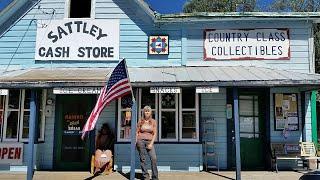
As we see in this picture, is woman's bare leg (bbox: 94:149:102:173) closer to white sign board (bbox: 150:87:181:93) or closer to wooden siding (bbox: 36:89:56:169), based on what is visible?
wooden siding (bbox: 36:89:56:169)

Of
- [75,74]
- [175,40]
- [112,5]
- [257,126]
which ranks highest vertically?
[112,5]

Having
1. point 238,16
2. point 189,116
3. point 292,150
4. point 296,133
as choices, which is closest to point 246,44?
point 238,16

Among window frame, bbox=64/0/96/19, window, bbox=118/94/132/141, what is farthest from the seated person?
window frame, bbox=64/0/96/19

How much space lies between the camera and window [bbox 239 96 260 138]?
12.3m

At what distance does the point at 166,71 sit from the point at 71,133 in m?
3.37

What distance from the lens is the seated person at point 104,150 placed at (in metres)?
11.5

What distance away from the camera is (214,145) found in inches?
472

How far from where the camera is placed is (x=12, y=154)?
12.0 metres

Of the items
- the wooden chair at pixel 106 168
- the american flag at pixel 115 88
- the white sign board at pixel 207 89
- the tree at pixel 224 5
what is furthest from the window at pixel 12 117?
the tree at pixel 224 5

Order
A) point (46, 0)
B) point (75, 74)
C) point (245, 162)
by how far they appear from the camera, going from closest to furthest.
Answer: point (75, 74), point (245, 162), point (46, 0)

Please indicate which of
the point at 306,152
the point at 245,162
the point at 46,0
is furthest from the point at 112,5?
the point at 306,152

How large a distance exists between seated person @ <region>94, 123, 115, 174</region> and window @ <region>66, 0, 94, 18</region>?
3.61 meters

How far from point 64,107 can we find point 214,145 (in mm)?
4544

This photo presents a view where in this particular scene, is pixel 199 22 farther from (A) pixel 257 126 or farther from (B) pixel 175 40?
(A) pixel 257 126
